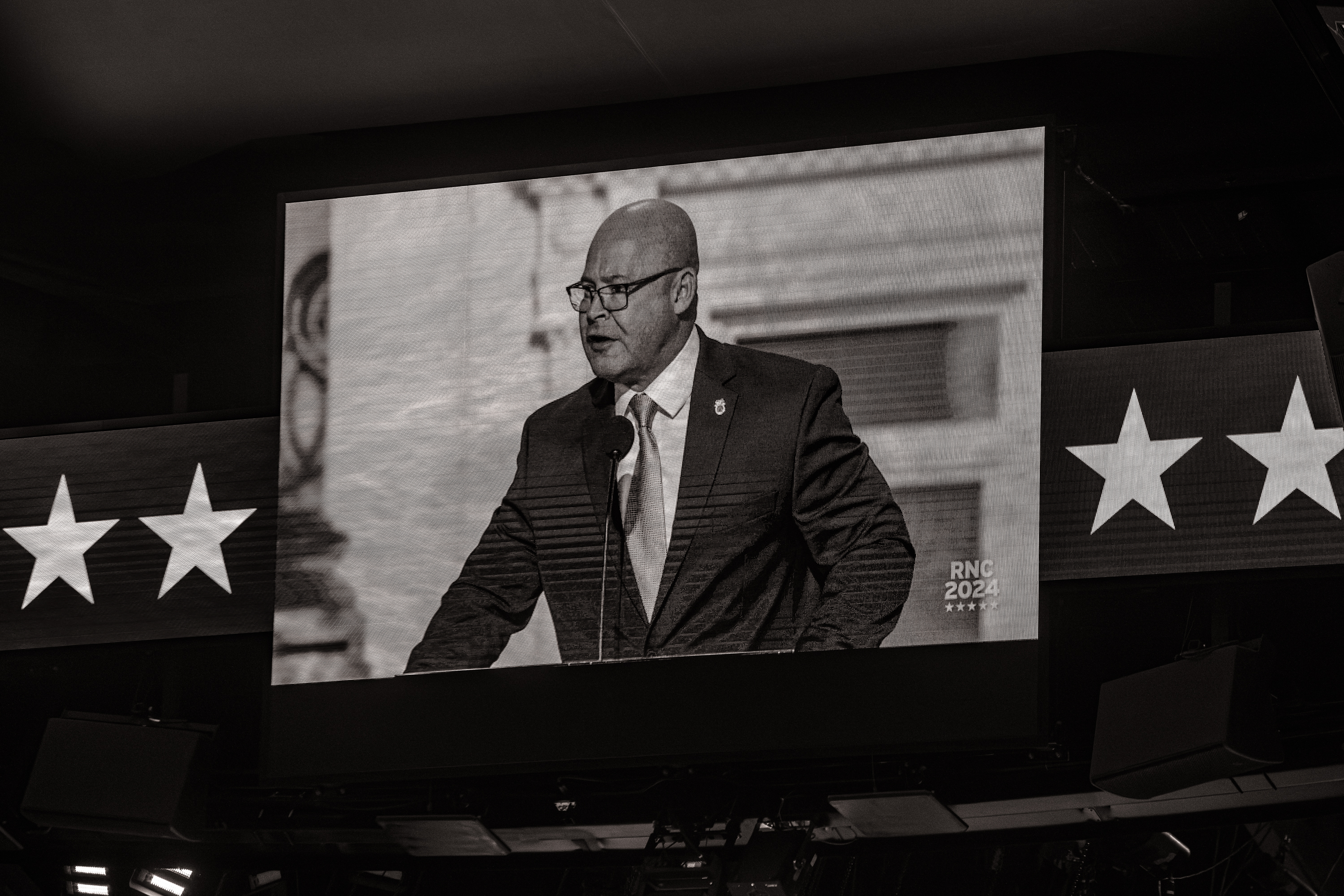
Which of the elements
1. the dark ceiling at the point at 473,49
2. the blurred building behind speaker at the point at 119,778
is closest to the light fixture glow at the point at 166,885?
the blurred building behind speaker at the point at 119,778

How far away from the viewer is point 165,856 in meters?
7.20

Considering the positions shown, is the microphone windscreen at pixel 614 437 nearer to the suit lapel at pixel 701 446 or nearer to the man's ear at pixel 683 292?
the suit lapel at pixel 701 446

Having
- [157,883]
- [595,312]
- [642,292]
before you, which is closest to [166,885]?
[157,883]

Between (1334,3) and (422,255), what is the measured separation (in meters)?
2.98

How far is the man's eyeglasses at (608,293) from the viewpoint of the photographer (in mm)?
5055

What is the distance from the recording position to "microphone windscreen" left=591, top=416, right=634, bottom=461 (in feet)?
16.3

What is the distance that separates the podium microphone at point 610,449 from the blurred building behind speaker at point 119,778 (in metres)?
1.50

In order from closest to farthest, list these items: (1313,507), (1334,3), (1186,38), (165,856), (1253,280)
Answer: (1334,3) → (1313,507) → (1186,38) → (1253,280) → (165,856)

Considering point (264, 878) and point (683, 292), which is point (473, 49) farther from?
point (264, 878)

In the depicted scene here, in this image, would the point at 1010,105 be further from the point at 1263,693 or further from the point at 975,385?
the point at 1263,693

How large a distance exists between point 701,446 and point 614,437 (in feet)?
0.79

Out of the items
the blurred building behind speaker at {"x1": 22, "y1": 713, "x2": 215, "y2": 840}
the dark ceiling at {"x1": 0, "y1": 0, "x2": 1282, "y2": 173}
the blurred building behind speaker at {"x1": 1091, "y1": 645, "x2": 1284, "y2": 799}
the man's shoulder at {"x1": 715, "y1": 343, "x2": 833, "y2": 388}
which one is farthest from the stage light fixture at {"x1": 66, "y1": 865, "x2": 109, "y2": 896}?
the blurred building behind speaker at {"x1": 1091, "y1": 645, "x2": 1284, "y2": 799}

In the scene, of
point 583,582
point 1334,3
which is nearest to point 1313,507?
point 583,582

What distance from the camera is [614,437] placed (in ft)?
16.3
